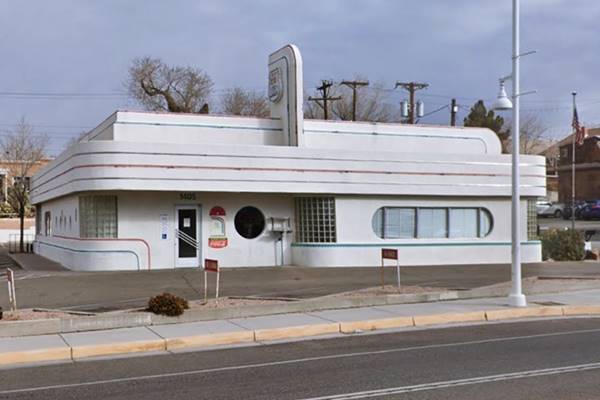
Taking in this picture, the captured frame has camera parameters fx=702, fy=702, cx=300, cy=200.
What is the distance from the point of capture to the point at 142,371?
30.7 feet

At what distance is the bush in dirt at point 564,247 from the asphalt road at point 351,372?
17305 millimetres

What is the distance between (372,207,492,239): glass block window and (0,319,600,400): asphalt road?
40.7 ft

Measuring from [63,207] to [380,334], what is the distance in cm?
1790

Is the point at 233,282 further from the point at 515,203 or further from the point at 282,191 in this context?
the point at 515,203

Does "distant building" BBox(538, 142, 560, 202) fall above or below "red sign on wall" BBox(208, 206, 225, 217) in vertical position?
above

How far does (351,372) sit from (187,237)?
14523 mm

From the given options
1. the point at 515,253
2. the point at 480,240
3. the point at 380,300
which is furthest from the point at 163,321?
the point at 480,240

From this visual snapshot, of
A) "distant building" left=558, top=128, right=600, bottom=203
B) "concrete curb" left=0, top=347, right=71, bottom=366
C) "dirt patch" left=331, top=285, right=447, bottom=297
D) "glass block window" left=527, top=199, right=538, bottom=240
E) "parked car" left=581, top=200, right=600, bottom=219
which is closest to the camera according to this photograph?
"concrete curb" left=0, top=347, right=71, bottom=366

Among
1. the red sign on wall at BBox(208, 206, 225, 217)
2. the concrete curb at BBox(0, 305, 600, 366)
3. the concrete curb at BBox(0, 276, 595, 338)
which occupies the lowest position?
the concrete curb at BBox(0, 305, 600, 366)

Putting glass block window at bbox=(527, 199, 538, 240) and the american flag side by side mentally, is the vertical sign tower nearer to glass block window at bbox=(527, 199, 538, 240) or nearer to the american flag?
glass block window at bbox=(527, 199, 538, 240)

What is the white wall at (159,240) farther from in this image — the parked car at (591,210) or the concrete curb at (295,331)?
the parked car at (591,210)

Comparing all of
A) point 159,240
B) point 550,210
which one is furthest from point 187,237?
point 550,210

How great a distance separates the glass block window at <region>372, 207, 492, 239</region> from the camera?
79.8 ft

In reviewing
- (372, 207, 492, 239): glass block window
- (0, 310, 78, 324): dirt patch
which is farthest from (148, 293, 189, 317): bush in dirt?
(372, 207, 492, 239): glass block window
